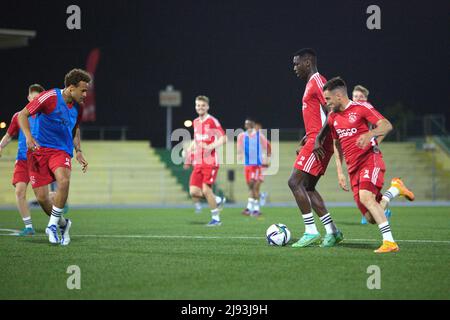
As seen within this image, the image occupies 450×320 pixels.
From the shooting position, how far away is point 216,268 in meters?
6.42

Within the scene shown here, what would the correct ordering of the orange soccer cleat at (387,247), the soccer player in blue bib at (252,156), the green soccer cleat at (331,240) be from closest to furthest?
the orange soccer cleat at (387,247) < the green soccer cleat at (331,240) < the soccer player in blue bib at (252,156)

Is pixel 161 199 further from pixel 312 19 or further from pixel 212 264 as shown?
pixel 212 264

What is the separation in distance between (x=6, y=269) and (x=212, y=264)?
2044mm

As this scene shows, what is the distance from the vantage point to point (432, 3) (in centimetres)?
3306

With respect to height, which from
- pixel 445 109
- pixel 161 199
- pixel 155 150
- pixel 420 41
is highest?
pixel 420 41

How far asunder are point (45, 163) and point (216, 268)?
3.51 m

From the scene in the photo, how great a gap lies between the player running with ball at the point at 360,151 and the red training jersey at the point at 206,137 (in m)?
5.35

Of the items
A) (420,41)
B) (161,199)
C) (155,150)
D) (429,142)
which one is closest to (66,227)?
(161,199)

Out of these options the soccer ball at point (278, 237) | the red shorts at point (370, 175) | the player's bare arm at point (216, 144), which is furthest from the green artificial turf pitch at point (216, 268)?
the player's bare arm at point (216, 144)

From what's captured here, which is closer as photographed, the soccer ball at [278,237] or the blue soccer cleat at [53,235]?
the soccer ball at [278,237]

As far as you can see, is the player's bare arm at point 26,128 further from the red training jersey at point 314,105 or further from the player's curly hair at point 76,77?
the red training jersey at point 314,105

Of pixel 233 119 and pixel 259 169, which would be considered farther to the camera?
pixel 233 119

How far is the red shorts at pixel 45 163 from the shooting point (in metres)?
8.68
